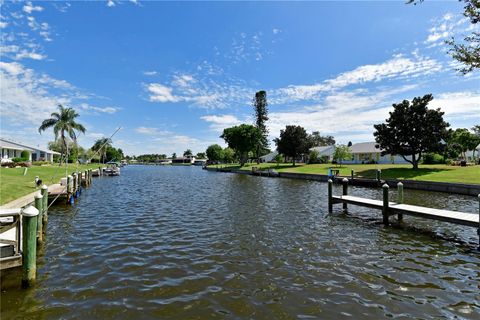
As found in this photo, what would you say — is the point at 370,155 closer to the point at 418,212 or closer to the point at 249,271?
the point at 418,212

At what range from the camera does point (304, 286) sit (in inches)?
304

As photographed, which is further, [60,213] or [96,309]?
[60,213]

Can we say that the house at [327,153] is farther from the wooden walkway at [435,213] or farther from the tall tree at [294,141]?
the wooden walkway at [435,213]

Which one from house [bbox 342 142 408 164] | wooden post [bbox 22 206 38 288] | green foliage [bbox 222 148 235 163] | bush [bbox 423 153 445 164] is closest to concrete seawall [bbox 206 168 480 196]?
wooden post [bbox 22 206 38 288]

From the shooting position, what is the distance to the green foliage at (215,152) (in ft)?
487

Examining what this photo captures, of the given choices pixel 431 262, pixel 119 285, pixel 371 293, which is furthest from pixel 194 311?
pixel 431 262

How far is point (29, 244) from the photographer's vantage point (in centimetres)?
720

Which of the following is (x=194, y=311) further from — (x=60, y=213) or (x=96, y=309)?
(x=60, y=213)

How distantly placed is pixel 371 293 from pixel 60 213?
17.7 meters

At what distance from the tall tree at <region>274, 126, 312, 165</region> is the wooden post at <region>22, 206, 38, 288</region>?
73.4 m

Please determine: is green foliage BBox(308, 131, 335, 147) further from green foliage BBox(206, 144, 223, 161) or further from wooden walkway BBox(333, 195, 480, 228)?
wooden walkway BBox(333, 195, 480, 228)

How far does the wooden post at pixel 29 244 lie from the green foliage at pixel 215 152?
137772 mm

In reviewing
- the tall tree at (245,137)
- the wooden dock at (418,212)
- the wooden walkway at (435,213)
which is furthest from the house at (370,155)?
the wooden walkway at (435,213)

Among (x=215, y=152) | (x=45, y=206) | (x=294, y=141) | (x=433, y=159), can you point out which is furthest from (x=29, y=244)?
(x=215, y=152)
